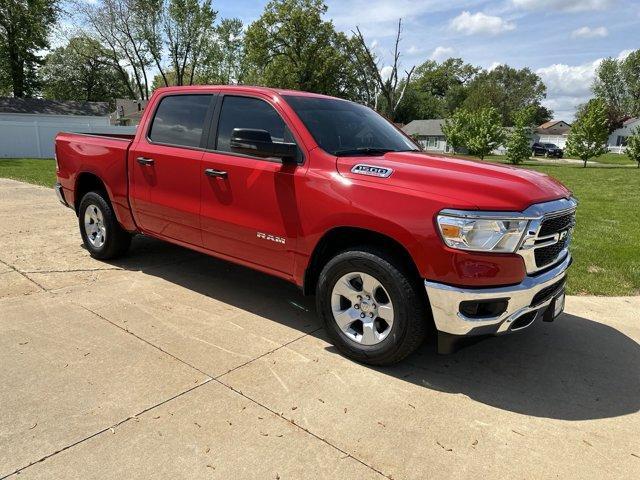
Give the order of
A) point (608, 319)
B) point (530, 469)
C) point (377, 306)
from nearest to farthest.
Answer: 1. point (530, 469)
2. point (377, 306)
3. point (608, 319)

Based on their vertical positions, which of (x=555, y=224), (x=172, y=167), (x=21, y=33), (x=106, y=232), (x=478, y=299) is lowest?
(x=106, y=232)

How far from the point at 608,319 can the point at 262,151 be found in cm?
357

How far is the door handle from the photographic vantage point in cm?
416

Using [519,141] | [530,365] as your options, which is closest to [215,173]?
[530,365]

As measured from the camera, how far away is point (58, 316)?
4230 mm

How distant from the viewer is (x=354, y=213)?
3.40 meters

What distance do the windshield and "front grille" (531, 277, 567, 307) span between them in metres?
1.59

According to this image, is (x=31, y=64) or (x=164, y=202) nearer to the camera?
(x=164, y=202)

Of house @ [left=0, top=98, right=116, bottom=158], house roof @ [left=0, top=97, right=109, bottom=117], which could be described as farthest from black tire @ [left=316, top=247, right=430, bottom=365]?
house roof @ [left=0, top=97, right=109, bottom=117]

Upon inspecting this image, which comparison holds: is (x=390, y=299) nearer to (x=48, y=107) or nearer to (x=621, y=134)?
(x=48, y=107)

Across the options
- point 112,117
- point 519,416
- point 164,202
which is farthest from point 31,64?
point 519,416

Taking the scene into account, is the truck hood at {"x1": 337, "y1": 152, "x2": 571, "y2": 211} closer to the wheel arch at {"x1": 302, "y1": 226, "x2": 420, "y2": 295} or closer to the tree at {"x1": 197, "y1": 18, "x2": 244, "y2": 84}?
the wheel arch at {"x1": 302, "y1": 226, "x2": 420, "y2": 295}

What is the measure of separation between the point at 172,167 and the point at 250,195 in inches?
40.6

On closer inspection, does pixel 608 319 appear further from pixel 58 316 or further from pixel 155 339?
pixel 58 316
